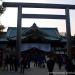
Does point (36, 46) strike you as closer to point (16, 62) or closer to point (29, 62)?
point (29, 62)

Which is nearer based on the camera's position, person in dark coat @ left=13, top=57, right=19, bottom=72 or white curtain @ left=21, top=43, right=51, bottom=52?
person in dark coat @ left=13, top=57, right=19, bottom=72

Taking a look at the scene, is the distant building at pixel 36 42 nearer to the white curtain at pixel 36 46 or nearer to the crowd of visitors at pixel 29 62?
the white curtain at pixel 36 46

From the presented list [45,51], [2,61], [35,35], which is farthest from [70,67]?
[45,51]

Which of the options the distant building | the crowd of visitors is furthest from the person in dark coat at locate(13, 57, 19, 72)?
the distant building

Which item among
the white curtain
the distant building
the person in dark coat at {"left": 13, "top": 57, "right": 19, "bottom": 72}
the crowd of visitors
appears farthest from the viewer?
the white curtain

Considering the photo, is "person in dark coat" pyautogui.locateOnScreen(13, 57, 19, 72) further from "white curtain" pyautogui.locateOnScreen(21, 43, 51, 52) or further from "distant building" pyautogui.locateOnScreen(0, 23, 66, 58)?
"white curtain" pyautogui.locateOnScreen(21, 43, 51, 52)

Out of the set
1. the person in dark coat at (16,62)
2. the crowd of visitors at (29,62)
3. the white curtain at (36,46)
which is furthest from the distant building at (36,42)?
the person in dark coat at (16,62)

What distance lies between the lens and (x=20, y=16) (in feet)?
77.3

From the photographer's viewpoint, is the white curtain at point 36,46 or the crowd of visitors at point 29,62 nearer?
the crowd of visitors at point 29,62

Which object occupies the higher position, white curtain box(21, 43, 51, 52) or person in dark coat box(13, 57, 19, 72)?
white curtain box(21, 43, 51, 52)

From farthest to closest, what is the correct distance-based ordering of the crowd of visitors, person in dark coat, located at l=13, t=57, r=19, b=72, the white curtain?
the white curtain → person in dark coat, located at l=13, t=57, r=19, b=72 → the crowd of visitors

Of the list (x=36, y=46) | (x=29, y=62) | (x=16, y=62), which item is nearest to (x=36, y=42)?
(x=36, y=46)

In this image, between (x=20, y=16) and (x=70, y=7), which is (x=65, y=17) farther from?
(x=20, y=16)

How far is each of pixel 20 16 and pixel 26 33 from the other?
18438 mm
